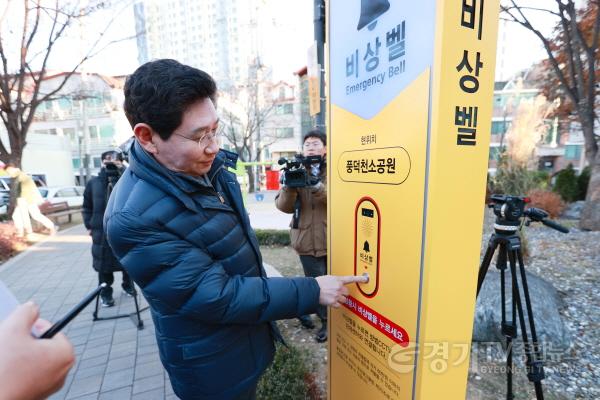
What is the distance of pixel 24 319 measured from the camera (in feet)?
2.07

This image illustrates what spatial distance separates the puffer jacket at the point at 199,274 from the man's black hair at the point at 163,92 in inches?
5.9

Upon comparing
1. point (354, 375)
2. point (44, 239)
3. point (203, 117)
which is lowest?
point (44, 239)

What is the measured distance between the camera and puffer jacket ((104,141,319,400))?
1.08 metres

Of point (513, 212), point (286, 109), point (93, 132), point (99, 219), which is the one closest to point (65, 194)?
point (99, 219)

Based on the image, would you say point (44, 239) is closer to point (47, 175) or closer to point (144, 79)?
point (144, 79)

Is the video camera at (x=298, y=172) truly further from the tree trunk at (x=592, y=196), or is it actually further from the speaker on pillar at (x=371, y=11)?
the tree trunk at (x=592, y=196)

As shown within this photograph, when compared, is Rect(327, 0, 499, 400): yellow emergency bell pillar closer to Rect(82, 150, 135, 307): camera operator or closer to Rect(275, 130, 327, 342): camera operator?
Rect(275, 130, 327, 342): camera operator

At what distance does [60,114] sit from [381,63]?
35235 mm

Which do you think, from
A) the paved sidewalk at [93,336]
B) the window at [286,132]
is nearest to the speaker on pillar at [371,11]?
the paved sidewalk at [93,336]

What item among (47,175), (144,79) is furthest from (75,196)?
(144,79)

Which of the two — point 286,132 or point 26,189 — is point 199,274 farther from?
point 286,132

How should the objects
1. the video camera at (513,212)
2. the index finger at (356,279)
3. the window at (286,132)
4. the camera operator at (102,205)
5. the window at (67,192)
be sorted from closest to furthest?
the index finger at (356,279) → the video camera at (513,212) → the camera operator at (102,205) → the window at (67,192) → the window at (286,132)

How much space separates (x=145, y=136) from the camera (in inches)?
45.4

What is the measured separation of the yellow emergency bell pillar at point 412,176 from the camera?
3.25 ft
